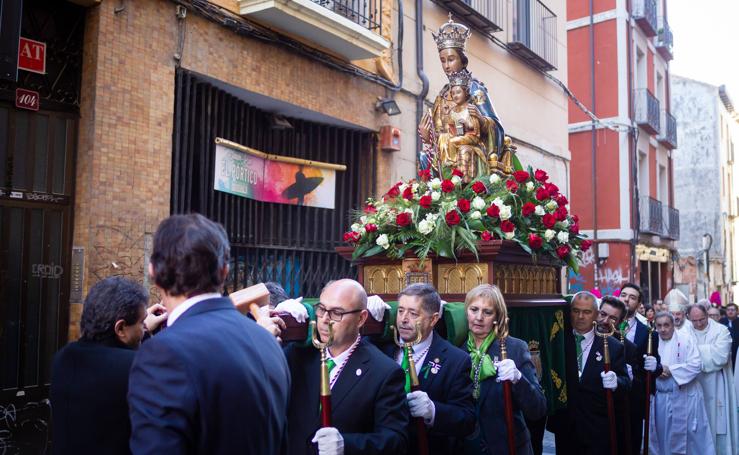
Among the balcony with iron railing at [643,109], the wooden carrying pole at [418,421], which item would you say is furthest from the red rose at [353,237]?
the balcony with iron railing at [643,109]

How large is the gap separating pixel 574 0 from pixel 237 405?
70.2 ft

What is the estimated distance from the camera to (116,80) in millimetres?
6867

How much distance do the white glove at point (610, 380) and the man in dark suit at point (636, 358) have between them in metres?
0.86

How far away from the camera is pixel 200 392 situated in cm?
198

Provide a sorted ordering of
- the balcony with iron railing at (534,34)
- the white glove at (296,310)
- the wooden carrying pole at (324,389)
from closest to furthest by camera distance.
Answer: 1. the wooden carrying pole at (324,389)
2. the white glove at (296,310)
3. the balcony with iron railing at (534,34)

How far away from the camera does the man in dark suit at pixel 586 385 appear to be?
5.78 m

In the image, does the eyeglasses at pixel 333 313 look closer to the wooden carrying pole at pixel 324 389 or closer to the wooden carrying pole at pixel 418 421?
the wooden carrying pole at pixel 324 389

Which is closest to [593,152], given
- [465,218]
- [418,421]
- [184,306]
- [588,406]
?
[588,406]

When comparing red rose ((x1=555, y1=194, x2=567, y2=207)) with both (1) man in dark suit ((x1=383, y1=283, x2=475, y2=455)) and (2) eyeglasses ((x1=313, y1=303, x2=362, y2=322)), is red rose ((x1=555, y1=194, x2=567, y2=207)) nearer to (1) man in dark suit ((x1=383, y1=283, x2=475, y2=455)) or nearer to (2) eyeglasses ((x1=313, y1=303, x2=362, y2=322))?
(1) man in dark suit ((x1=383, y1=283, x2=475, y2=455))

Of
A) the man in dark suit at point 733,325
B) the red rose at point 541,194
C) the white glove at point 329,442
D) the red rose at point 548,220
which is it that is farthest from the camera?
the man in dark suit at point 733,325

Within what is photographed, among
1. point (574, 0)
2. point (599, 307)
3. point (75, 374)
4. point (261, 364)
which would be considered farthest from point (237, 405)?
point (574, 0)

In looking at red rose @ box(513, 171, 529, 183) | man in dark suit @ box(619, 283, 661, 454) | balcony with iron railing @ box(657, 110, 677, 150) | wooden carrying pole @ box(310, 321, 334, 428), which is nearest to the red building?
balcony with iron railing @ box(657, 110, 677, 150)

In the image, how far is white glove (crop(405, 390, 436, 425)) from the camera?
3.41 m

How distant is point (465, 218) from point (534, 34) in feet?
31.0
